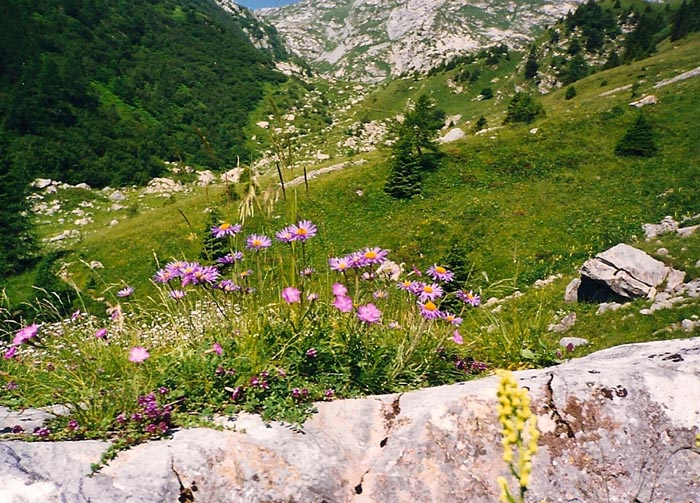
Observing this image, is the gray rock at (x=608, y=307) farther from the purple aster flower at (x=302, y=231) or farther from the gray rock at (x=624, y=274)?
the purple aster flower at (x=302, y=231)

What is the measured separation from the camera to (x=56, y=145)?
193ft

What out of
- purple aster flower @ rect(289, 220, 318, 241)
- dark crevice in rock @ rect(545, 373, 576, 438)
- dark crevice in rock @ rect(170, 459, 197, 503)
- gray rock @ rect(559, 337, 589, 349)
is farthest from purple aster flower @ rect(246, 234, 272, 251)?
gray rock @ rect(559, 337, 589, 349)

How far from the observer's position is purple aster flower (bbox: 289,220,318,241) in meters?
3.51

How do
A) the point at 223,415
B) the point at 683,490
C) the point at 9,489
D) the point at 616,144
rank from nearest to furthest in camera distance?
the point at 9,489, the point at 683,490, the point at 223,415, the point at 616,144

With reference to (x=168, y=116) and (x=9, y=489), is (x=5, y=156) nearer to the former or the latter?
(x=9, y=489)

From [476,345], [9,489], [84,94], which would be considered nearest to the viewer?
[9,489]

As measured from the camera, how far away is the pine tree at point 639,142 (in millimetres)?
26297

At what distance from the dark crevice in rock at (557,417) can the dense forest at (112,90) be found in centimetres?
3709

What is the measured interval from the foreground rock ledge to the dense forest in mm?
35825

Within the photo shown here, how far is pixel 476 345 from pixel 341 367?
1817 millimetres

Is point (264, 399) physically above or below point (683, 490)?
above

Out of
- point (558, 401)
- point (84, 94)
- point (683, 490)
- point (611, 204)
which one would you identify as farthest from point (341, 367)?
point (84, 94)

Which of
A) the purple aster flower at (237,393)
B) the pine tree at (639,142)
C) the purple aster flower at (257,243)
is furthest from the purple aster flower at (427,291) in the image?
the pine tree at (639,142)

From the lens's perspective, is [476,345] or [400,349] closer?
[400,349]
